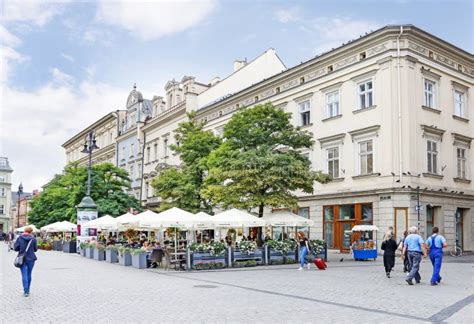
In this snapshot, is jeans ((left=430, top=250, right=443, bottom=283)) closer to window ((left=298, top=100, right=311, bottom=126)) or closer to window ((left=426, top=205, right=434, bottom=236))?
window ((left=426, top=205, right=434, bottom=236))

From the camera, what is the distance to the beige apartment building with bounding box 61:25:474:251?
3003 centimetres

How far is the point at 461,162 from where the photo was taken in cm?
3394

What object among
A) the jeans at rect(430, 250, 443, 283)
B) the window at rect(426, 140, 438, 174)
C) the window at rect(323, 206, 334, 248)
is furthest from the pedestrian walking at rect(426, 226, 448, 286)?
the window at rect(323, 206, 334, 248)

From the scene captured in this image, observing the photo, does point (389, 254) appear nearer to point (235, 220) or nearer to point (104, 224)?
point (235, 220)

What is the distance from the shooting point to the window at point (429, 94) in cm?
3195

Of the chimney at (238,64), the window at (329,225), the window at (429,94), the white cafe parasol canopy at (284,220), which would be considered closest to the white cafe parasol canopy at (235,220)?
the white cafe parasol canopy at (284,220)

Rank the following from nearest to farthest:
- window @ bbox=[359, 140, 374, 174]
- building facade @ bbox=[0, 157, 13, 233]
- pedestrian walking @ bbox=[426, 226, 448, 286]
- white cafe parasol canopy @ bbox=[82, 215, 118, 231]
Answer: pedestrian walking @ bbox=[426, 226, 448, 286]
white cafe parasol canopy @ bbox=[82, 215, 118, 231]
window @ bbox=[359, 140, 374, 174]
building facade @ bbox=[0, 157, 13, 233]

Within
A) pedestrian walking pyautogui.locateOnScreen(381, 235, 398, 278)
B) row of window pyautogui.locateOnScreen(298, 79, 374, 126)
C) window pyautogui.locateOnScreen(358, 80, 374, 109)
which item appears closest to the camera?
pedestrian walking pyautogui.locateOnScreen(381, 235, 398, 278)

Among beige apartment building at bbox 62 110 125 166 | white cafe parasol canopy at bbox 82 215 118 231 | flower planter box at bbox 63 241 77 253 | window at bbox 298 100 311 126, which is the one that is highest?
beige apartment building at bbox 62 110 125 166

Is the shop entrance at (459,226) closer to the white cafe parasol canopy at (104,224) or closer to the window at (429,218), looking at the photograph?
the window at (429,218)

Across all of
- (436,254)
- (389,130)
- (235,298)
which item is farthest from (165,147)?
(235,298)

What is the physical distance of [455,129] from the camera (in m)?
33.6

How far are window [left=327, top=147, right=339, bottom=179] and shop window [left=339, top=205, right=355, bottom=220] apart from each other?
1971 millimetres

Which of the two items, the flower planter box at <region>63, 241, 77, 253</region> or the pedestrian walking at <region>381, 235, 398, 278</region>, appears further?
the flower planter box at <region>63, 241, 77, 253</region>
